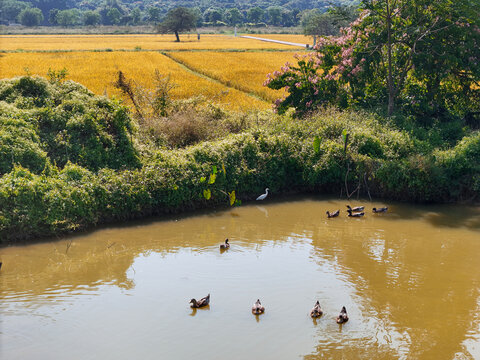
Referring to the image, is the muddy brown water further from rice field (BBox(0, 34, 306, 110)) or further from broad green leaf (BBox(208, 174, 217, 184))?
rice field (BBox(0, 34, 306, 110))

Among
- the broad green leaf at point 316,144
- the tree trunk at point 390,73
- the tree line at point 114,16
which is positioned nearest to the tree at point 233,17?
the tree line at point 114,16

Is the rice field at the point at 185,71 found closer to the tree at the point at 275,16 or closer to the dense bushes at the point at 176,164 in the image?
the dense bushes at the point at 176,164

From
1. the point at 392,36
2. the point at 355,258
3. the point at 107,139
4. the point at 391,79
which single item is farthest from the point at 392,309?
A: the point at 392,36

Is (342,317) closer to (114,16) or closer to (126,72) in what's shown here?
(126,72)

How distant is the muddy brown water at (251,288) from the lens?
23.2ft

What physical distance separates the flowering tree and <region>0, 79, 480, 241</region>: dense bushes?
2189 millimetres

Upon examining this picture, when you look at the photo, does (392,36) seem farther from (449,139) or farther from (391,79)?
(449,139)

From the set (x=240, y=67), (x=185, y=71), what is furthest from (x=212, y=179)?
(x=240, y=67)

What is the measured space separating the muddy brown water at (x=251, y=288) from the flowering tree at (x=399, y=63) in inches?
216

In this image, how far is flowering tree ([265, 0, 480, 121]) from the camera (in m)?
15.8

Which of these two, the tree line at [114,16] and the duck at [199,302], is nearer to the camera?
the duck at [199,302]

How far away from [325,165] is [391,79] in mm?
4514

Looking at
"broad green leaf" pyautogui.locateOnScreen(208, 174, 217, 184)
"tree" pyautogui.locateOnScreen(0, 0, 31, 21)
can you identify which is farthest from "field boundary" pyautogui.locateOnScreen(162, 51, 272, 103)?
"tree" pyautogui.locateOnScreen(0, 0, 31, 21)

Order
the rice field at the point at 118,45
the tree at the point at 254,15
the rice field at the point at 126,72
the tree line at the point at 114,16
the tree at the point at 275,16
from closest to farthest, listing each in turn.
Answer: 1. the rice field at the point at 126,72
2. the rice field at the point at 118,45
3. the tree line at the point at 114,16
4. the tree at the point at 275,16
5. the tree at the point at 254,15
